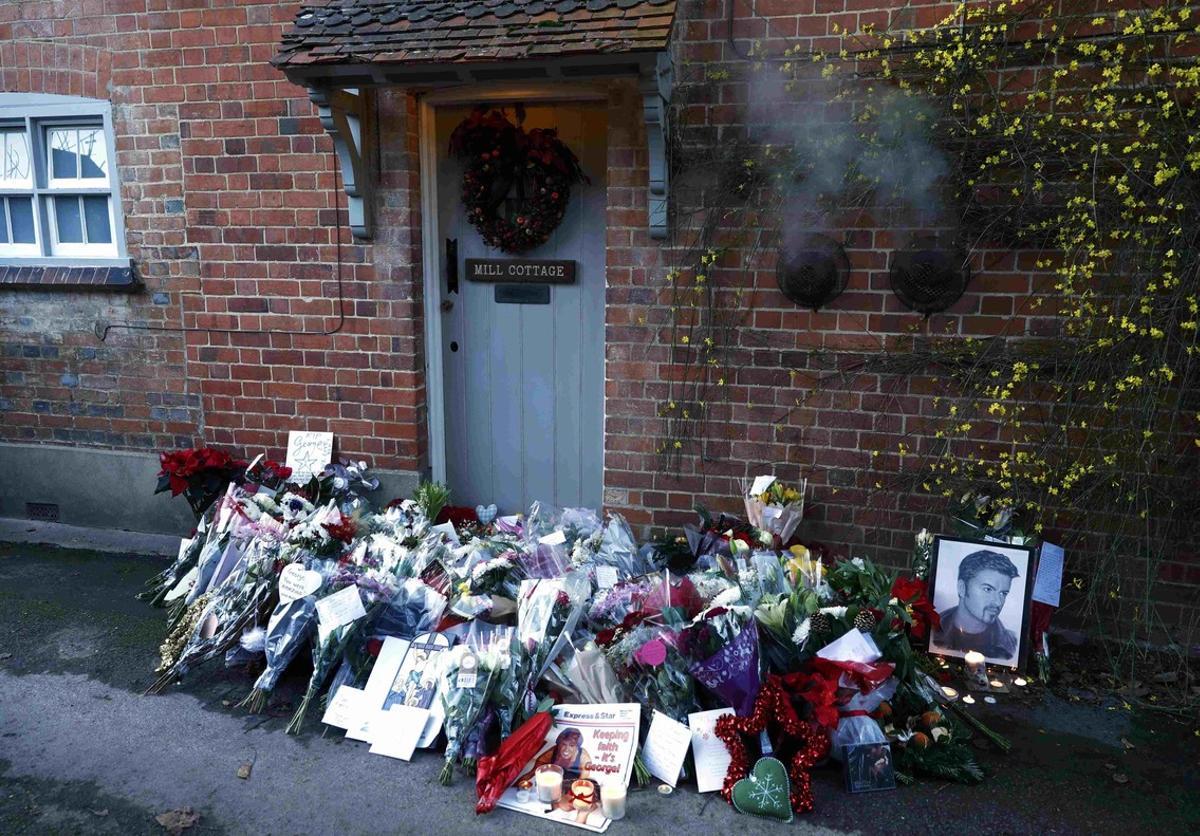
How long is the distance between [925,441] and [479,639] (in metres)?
2.31

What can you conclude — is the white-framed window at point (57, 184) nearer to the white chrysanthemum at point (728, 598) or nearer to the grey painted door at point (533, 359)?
the grey painted door at point (533, 359)

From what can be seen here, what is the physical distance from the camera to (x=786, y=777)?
2908 mm

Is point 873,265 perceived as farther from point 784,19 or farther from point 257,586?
point 257,586

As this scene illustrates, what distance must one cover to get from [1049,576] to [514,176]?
330 centimetres

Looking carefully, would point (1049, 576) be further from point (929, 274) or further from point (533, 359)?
point (533, 359)

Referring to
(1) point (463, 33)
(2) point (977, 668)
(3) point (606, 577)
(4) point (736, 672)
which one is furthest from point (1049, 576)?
(1) point (463, 33)

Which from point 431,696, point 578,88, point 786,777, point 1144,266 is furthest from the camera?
point 578,88

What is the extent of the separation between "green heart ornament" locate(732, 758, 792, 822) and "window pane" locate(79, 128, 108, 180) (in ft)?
16.5

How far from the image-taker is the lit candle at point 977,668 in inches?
147

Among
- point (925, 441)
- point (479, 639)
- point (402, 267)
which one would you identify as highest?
point (402, 267)

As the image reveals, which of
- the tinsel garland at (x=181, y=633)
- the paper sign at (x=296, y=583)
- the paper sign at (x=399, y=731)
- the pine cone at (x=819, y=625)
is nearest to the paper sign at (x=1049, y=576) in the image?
the pine cone at (x=819, y=625)

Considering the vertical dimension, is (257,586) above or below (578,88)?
below

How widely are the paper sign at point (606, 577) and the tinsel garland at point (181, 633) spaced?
1.75 m

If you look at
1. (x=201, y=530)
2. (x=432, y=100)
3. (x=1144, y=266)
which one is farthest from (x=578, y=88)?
(x=201, y=530)
